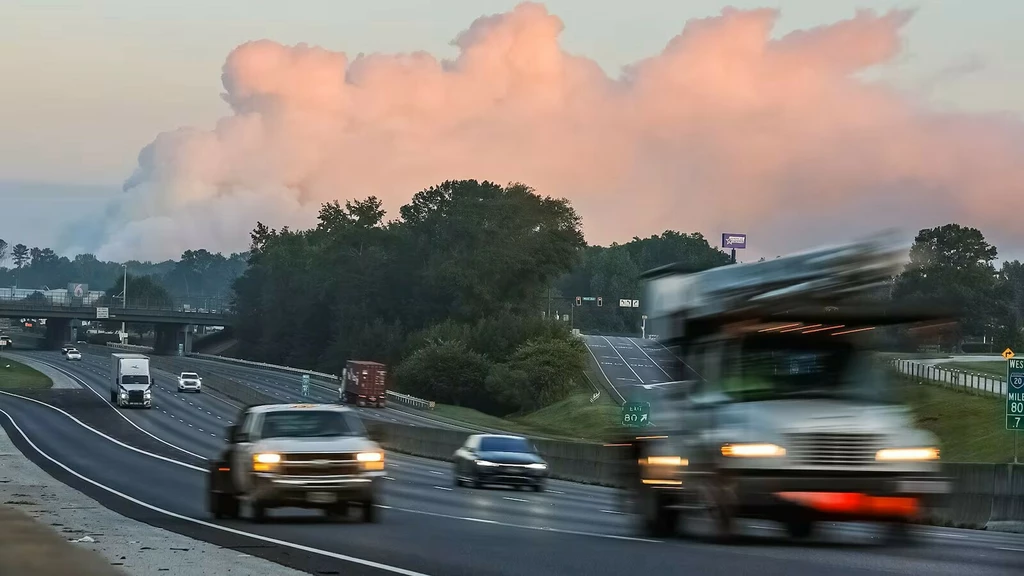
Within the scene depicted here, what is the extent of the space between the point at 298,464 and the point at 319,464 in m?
0.30

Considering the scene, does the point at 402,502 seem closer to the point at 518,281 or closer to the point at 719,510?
the point at 719,510

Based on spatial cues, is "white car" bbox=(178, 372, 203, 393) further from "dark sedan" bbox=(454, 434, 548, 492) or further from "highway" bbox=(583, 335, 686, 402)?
"dark sedan" bbox=(454, 434, 548, 492)

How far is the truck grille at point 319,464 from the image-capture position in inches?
873

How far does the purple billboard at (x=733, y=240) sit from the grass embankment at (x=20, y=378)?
56.8 metres

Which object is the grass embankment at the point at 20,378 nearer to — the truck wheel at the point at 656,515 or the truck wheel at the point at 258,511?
the truck wheel at the point at 258,511

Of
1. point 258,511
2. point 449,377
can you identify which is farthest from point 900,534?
point 449,377

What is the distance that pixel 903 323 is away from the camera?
54.5ft

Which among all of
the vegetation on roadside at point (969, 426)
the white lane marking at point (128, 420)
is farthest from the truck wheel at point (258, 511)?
the vegetation on roadside at point (969, 426)

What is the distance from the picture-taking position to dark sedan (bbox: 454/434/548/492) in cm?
3816

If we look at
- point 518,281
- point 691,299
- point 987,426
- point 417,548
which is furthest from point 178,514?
point 518,281

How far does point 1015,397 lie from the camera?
95.6ft

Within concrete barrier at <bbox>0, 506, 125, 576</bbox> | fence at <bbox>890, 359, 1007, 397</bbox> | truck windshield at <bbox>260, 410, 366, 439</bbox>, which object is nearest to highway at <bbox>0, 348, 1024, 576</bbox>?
truck windshield at <bbox>260, 410, 366, 439</bbox>

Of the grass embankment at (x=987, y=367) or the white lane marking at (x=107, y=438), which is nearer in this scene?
the white lane marking at (x=107, y=438)

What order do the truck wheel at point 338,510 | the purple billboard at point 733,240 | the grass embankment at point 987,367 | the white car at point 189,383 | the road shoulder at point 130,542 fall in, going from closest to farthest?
the road shoulder at point 130,542, the truck wheel at point 338,510, the grass embankment at point 987,367, the purple billboard at point 733,240, the white car at point 189,383
